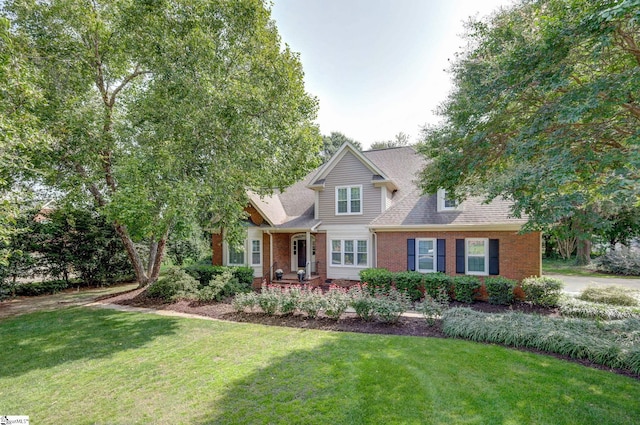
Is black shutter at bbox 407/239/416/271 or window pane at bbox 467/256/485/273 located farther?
black shutter at bbox 407/239/416/271

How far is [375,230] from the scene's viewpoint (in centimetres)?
1474

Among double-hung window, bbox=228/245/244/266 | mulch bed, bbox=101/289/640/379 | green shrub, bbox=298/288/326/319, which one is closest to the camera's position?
mulch bed, bbox=101/289/640/379

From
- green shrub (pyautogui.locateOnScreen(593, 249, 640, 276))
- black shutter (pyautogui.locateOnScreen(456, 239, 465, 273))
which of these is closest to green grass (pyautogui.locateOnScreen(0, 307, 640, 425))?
black shutter (pyautogui.locateOnScreen(456, 239, 465, 273))

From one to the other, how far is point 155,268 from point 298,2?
43.6 feet

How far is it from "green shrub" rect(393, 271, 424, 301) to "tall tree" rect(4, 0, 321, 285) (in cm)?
664

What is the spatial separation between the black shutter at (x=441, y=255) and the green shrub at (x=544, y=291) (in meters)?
3.08

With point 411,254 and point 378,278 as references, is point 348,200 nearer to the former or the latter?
point 411,254

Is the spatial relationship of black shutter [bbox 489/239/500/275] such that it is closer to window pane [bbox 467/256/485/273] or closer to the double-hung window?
window pane [bbox 467/256/485/273]

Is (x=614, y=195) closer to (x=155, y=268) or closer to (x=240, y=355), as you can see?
(x=240, y=355)

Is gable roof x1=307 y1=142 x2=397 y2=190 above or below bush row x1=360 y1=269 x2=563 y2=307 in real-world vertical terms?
above

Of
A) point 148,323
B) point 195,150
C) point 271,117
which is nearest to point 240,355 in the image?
point 148,323

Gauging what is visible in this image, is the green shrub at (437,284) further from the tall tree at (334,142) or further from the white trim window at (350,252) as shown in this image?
the tall tree at (334,142)

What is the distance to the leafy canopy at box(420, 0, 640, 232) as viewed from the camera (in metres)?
6.02

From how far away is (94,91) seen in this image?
41.6 ft
